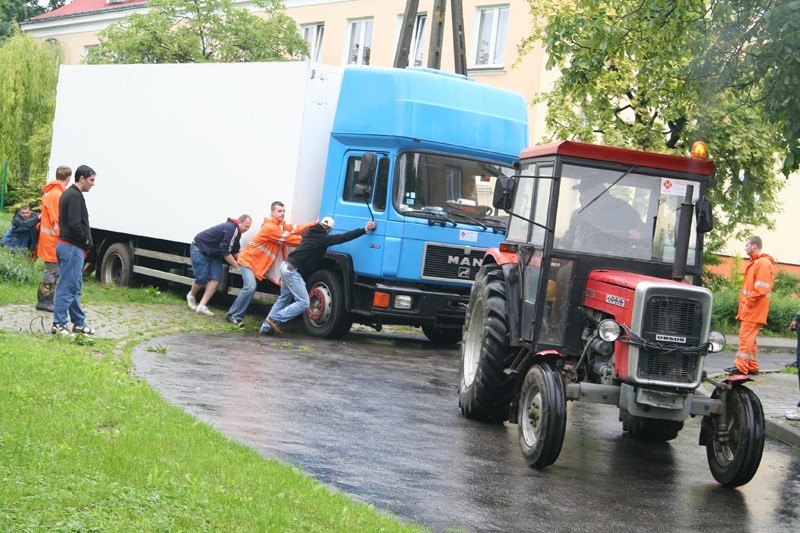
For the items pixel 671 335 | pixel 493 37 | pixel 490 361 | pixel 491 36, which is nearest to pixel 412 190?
pixel 490 361

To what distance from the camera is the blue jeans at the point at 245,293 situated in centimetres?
1716

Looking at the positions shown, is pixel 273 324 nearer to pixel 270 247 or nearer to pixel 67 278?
pixel 270 247

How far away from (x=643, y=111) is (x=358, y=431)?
13853 mm

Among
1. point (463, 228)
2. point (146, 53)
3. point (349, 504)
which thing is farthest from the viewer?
point (146, 53)

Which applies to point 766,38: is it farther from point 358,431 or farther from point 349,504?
point 349,504

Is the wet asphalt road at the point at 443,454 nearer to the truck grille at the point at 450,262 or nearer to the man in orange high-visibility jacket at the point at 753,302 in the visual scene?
the truck grille at the point at 450,262

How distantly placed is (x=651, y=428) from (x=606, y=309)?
211 cm

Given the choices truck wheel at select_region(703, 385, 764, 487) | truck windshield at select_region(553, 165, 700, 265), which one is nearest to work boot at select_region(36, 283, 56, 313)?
truck windshield at select_region(553, 165, 700, 265)

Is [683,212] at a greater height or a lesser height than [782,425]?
greater

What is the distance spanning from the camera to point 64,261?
1264cm

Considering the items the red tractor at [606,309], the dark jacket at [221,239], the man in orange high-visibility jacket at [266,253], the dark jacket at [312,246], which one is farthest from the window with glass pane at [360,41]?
the red tractor at [606,309]

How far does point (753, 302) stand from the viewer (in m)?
16.7

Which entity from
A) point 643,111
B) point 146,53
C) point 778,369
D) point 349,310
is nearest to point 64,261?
point 349,310

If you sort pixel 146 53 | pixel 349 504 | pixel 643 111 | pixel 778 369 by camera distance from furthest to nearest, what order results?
pixel 146 53 → pixel 643 111 → pixel 778 369 → pixel 349 504
